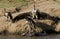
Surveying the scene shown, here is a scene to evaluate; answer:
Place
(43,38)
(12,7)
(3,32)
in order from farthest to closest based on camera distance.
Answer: (12,7) → (3,32) → (43,38)

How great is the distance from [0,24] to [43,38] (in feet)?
12.7

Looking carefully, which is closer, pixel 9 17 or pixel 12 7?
pixel 9 17

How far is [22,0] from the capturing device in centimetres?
3425

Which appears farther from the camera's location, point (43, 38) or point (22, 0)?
point (22, 0)

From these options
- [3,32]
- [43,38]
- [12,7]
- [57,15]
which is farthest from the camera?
[12,7]

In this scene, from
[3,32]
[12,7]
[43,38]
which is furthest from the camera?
[12,7]

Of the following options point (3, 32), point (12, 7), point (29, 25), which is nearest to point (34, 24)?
point (29, 25)

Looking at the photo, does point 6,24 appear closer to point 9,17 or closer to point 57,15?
point 9,17

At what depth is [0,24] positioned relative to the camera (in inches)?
1109

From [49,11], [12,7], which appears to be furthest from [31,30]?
[12,7]

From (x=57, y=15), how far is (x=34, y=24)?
3.18 metres

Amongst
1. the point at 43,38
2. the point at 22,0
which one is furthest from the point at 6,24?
the point at 22,0

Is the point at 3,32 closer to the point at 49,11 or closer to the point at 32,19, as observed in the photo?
the point at 32,19

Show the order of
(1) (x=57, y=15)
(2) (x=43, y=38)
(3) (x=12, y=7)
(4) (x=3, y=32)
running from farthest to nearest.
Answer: (3) (x=12, y=7) → (1) (x=57, y=15) → (4) (x=3, y=32) → (2) (x=43, y=38)
